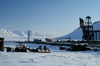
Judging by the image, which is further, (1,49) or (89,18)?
(89,18)

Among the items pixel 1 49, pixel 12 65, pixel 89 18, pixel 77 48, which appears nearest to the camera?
pixel 12 65

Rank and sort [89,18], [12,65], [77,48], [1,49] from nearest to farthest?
[12,65]
[1,49]
[77,48]
[89,18]

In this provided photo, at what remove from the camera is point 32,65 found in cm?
805

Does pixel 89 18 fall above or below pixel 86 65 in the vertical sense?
above

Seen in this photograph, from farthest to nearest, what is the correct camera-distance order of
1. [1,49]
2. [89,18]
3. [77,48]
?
[89,18]
[77,48]
[1,49]

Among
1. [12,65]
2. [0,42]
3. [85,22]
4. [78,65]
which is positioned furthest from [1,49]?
[85,22]

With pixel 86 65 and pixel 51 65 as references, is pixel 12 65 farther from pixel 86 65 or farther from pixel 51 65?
pixel 86 65

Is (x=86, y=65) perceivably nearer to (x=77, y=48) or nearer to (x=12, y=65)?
(x=12, y=65)

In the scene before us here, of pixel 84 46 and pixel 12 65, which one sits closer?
pixel 12 65

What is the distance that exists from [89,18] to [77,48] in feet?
140

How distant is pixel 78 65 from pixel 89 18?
56.9 meters

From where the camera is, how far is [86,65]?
27.3 feet

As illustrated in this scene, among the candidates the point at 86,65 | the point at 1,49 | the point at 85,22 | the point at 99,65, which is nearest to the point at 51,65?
the point at 86,65

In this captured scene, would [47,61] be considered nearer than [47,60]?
Yes
